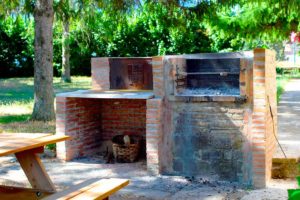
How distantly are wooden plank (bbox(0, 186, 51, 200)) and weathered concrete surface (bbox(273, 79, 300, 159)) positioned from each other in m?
3.00

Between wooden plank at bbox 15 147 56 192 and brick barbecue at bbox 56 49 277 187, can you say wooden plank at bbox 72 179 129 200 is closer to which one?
wooden plank at bbox 15 147 56 192

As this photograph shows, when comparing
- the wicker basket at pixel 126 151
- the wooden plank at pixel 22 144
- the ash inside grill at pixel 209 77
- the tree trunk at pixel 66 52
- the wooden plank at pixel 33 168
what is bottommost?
the wicker basket at pixel 126 151

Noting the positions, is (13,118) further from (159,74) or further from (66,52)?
(66,52)

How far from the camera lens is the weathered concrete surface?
20.4 ft

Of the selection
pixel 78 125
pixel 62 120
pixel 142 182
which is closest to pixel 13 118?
pixel 78 125

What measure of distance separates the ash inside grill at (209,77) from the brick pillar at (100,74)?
1495mm

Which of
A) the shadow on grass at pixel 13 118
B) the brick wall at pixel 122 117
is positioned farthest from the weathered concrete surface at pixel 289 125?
the shadow on grass at pixel 13 118

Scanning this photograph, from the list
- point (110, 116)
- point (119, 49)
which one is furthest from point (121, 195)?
point (119, 49)

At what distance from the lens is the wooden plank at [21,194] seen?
13.6 feet

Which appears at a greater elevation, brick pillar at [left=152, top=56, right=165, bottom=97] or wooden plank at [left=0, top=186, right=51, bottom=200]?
brick pillar at [left=152, top=56, right=165, bottom=97]

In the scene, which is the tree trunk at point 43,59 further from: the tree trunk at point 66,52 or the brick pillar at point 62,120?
the tree trunk at point 66,52

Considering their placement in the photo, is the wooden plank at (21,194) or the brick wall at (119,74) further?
the brick wall at (119,74)

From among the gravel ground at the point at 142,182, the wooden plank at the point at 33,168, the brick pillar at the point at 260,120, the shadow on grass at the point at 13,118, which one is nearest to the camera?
the wooden plank at the point at 33,168

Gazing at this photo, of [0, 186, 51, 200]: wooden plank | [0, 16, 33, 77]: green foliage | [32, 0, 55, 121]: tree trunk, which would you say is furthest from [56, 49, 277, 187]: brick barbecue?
[0, 16, 33, 77]: green foliage
